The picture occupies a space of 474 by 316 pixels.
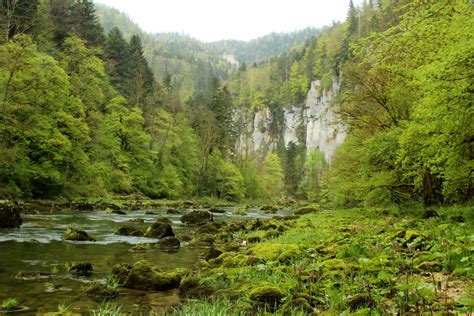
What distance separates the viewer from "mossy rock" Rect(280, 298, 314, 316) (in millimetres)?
6473

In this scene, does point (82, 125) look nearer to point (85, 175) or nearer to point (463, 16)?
point (85, 175)

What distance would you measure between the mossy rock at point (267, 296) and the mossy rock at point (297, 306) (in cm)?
43

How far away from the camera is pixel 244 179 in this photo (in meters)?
76.4

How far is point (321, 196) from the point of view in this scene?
94875 millimetres

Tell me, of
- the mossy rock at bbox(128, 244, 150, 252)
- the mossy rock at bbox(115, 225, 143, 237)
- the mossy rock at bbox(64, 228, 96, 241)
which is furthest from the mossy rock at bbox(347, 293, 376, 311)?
the mossy rock at bbox(115, 225, 143, 237)

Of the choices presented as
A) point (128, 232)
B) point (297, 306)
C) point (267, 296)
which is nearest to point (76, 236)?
point (128, 232)

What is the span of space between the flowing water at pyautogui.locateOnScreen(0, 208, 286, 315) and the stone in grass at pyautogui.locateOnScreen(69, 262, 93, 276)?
0.62 ft

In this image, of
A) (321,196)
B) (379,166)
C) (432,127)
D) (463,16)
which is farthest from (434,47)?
(321,196)

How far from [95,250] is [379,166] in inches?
673

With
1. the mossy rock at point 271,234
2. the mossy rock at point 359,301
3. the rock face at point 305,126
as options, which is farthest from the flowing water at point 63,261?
the rock face at point 305,126

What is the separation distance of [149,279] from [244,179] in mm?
67026

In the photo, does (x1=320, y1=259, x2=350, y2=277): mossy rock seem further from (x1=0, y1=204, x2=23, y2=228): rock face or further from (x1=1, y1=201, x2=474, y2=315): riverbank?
(x1=0, y1=204, x2=23, y2=228): rock face

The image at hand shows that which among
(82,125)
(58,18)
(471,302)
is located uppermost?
(58,18)

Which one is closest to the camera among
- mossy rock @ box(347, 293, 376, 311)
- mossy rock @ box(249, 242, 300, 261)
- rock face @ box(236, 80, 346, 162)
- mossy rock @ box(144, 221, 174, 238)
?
mossy rock @ box(347, 293, 376, 311)
